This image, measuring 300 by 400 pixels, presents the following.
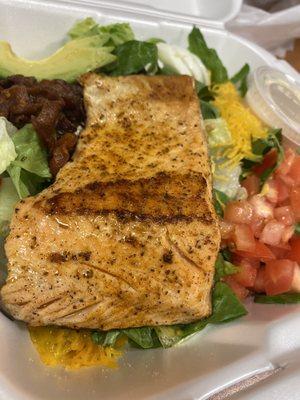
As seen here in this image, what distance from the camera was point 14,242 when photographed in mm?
1997

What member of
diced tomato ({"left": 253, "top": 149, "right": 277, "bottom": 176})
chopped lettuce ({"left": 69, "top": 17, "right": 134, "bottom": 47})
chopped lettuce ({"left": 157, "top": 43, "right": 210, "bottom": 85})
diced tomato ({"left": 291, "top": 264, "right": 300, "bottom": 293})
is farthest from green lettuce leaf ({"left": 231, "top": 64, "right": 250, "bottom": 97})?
diced tomato ({"left": 291, "top": 264, "right": 300, "bottom": 293})

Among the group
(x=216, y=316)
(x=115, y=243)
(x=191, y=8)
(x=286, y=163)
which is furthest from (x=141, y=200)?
(x=191, y=8)

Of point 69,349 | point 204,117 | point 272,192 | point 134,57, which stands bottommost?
point 69,349

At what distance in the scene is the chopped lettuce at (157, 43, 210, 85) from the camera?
3.21 m

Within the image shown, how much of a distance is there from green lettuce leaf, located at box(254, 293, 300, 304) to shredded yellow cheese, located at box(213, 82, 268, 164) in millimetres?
832

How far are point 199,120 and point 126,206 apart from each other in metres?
0.74

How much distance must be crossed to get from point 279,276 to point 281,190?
601 millimetres

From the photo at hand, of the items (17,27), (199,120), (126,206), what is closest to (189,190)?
(126,206)

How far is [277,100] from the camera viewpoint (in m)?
3.29

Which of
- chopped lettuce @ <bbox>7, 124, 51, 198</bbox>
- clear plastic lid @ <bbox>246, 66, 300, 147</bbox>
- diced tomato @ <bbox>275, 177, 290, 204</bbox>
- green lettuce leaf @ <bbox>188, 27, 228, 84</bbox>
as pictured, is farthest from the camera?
green lettuce leaf @ <bbox>188, 27, 228, 84</bbox>

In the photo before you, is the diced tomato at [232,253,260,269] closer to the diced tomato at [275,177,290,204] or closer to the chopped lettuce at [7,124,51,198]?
the diced tomato at [275,177,290,204]

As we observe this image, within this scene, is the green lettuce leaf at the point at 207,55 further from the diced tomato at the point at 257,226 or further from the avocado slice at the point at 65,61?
the diced tomato at the point at 257,226

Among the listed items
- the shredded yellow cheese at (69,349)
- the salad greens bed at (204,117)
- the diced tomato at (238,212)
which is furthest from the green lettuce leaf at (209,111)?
the shredded yellow cheese at (69,349)

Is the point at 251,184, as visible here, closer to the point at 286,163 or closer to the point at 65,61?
the point at 286,163
